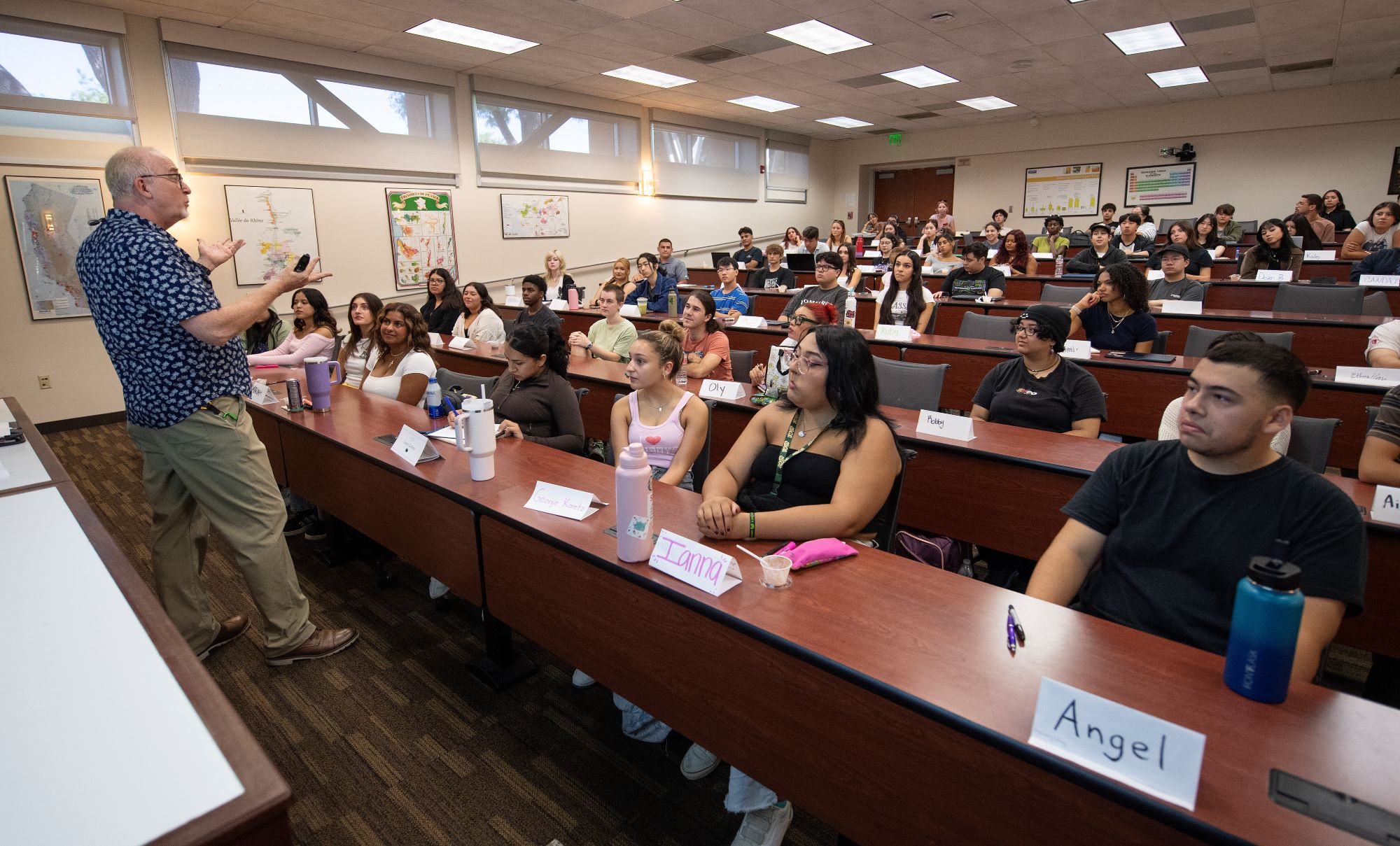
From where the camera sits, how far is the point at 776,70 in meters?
7.75

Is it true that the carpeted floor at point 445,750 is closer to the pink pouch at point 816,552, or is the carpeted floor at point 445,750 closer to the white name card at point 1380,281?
the pink pouch at point 816,552

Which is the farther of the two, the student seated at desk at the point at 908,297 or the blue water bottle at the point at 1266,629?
the student seated at desk at the point at 908,297

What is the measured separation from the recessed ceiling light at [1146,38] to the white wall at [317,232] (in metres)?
5.70

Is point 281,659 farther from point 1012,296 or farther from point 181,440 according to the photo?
point 1012,296

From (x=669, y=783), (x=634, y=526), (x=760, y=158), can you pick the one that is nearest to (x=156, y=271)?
(x=634, y=526)

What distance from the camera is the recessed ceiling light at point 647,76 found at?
25.0ft

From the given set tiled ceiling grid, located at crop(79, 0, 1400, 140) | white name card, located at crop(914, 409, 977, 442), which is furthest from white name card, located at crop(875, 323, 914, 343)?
tiled ceiling grid, located at crop(79, 0, 1400, 140)

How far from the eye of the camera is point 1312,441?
2146 millimetres

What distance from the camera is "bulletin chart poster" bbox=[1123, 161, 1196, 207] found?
10.6 metres

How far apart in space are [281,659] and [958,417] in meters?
2.60

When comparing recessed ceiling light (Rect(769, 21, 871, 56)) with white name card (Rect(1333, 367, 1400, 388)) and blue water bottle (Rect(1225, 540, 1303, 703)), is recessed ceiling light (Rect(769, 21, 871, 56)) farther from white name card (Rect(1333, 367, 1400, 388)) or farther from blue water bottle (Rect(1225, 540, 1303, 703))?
blue water bottle (Rect(1225, 540, 1303, 703))

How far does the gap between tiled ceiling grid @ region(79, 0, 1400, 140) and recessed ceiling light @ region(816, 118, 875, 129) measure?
1.26 metres

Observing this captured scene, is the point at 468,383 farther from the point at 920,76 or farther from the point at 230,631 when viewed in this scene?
the point at 920,76

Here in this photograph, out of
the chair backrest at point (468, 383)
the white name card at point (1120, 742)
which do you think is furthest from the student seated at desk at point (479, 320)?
the white name card at point (1120, 742)
